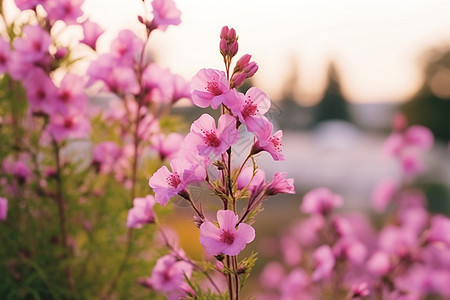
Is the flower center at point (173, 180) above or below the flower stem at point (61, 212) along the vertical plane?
above

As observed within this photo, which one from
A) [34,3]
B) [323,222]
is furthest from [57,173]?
[323,222]

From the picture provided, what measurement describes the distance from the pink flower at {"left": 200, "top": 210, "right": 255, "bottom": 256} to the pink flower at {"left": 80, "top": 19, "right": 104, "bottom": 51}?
702 mm

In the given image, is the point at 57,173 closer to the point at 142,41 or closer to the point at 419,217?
the point at 142,41

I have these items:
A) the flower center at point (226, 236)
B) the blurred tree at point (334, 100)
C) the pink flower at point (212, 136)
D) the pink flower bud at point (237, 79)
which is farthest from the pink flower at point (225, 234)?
the blurred tree at point (334, 100)

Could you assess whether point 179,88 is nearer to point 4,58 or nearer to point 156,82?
point 156,82

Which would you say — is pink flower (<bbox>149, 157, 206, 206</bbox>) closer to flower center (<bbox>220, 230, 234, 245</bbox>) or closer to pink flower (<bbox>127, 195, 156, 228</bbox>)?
flower center (<bbox>220, 230, 234, 245</bbox>)

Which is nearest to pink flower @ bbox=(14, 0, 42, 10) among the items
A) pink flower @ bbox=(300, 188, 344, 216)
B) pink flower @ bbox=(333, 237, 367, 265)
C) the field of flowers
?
the field of flowers

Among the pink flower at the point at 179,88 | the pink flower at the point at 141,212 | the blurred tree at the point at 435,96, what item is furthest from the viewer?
the blurred tree at the point at 435,96

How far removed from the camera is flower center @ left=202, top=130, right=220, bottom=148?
0.95 metres

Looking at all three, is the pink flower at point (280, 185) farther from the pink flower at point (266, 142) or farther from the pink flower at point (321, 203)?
the pink flower at point (321, 203)

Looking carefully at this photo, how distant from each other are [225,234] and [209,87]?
23 cm

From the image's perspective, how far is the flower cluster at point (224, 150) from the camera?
0.94 m

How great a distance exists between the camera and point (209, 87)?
0.97 meters

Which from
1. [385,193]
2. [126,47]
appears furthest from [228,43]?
[385,193]
